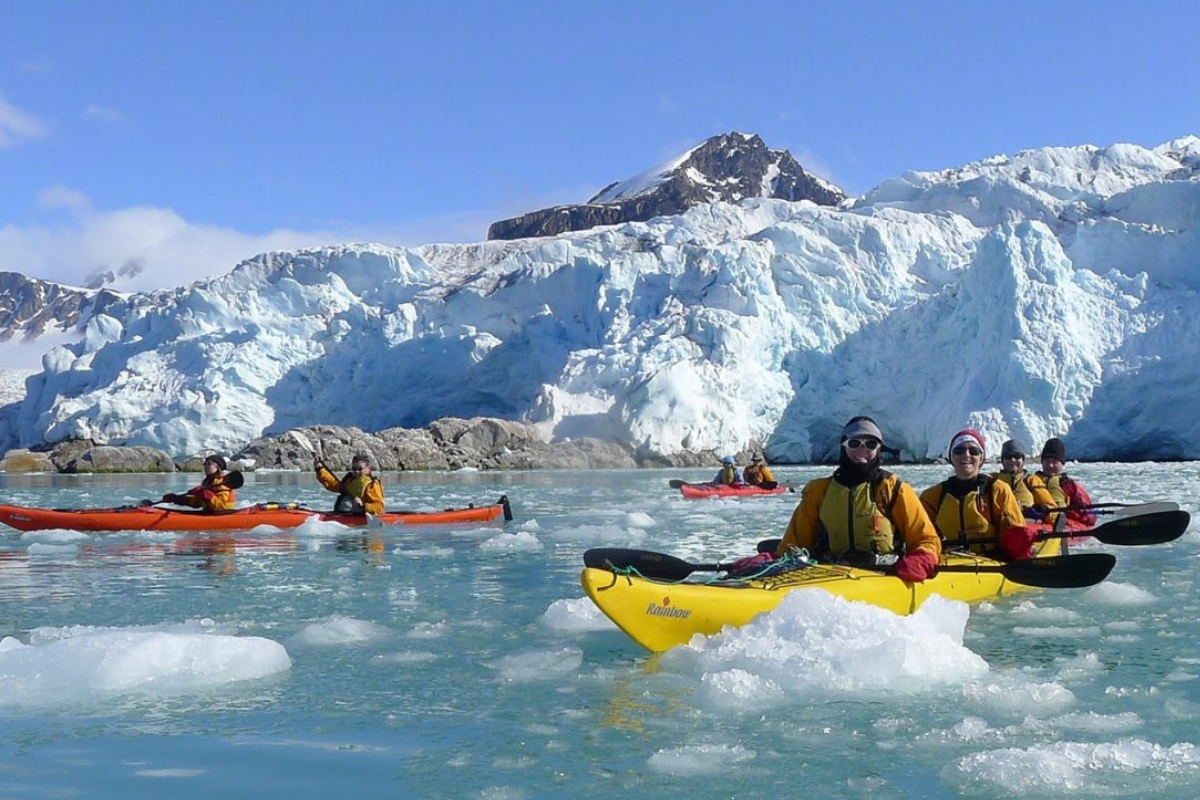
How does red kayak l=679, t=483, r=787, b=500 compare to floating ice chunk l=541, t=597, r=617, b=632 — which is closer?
floating ice chunk l=541, t=597, r=617, b=632

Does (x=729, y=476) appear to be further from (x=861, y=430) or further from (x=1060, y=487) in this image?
(x=861, y=430)

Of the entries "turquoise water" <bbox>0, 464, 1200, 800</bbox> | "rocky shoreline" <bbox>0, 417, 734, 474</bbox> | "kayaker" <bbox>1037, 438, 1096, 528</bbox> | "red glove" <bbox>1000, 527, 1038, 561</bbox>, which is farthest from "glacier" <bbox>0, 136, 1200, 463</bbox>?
"turquoise water" <bbox>0, 464, 1200, 800</bbox>

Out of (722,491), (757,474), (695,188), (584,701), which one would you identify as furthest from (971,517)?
(695,188)

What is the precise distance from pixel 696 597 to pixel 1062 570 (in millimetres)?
2640

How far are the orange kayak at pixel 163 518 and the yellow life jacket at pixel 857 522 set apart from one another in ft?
25.0

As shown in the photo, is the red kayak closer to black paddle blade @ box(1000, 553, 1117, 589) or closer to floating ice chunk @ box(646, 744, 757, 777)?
black paddle blade @ box(1000, 553, 1117, 589)

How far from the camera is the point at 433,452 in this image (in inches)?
1414

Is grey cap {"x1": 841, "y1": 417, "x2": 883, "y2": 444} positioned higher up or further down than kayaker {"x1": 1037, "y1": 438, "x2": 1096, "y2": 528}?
higher up

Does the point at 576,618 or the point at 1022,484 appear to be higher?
the point at 1022,484

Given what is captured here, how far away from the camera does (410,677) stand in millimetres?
4555

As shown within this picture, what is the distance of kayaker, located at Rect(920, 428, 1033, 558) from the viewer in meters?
6.61

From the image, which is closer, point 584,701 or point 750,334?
point 584,701

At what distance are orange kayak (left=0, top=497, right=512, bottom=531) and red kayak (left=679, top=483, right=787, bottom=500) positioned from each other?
20.7 ft

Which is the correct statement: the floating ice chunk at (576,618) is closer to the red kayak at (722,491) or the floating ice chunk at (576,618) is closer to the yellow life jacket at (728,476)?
the red kayak at (722,491)
